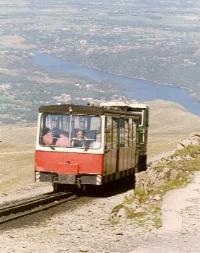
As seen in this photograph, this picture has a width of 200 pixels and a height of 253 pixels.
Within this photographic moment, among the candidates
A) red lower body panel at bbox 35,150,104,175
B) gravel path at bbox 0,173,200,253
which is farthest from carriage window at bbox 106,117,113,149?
gravel path at bbox 0,173,200,253

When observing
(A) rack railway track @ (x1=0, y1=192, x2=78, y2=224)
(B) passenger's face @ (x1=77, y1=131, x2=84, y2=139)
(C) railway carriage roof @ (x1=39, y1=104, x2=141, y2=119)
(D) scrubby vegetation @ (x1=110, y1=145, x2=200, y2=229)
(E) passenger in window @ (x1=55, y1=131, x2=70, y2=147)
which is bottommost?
(A) rack railway track @ (x1=0, y1=192, x2=78, y2=224)

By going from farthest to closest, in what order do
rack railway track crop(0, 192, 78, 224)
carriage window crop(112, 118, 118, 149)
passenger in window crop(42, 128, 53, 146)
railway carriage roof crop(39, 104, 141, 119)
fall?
carriage window crop(112, 118, 118, 149), passenger in window crop(42, 128, 53, 146), railway carriage roof crop(39, 104, 141, 119), rack railway track crop(0, 192, 78, 224)

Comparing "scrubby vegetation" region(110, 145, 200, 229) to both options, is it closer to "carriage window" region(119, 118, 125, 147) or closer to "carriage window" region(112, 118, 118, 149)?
"carriage window" region(112, 118, 118, 149)

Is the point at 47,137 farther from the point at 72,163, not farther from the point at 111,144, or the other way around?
the point at 111,144

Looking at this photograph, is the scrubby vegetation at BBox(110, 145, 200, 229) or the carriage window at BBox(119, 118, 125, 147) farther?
the carriage window at BBox(119, 118, 125, 147)

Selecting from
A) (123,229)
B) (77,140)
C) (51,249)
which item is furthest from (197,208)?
(77,140)

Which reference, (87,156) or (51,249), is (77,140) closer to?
(87,156)
